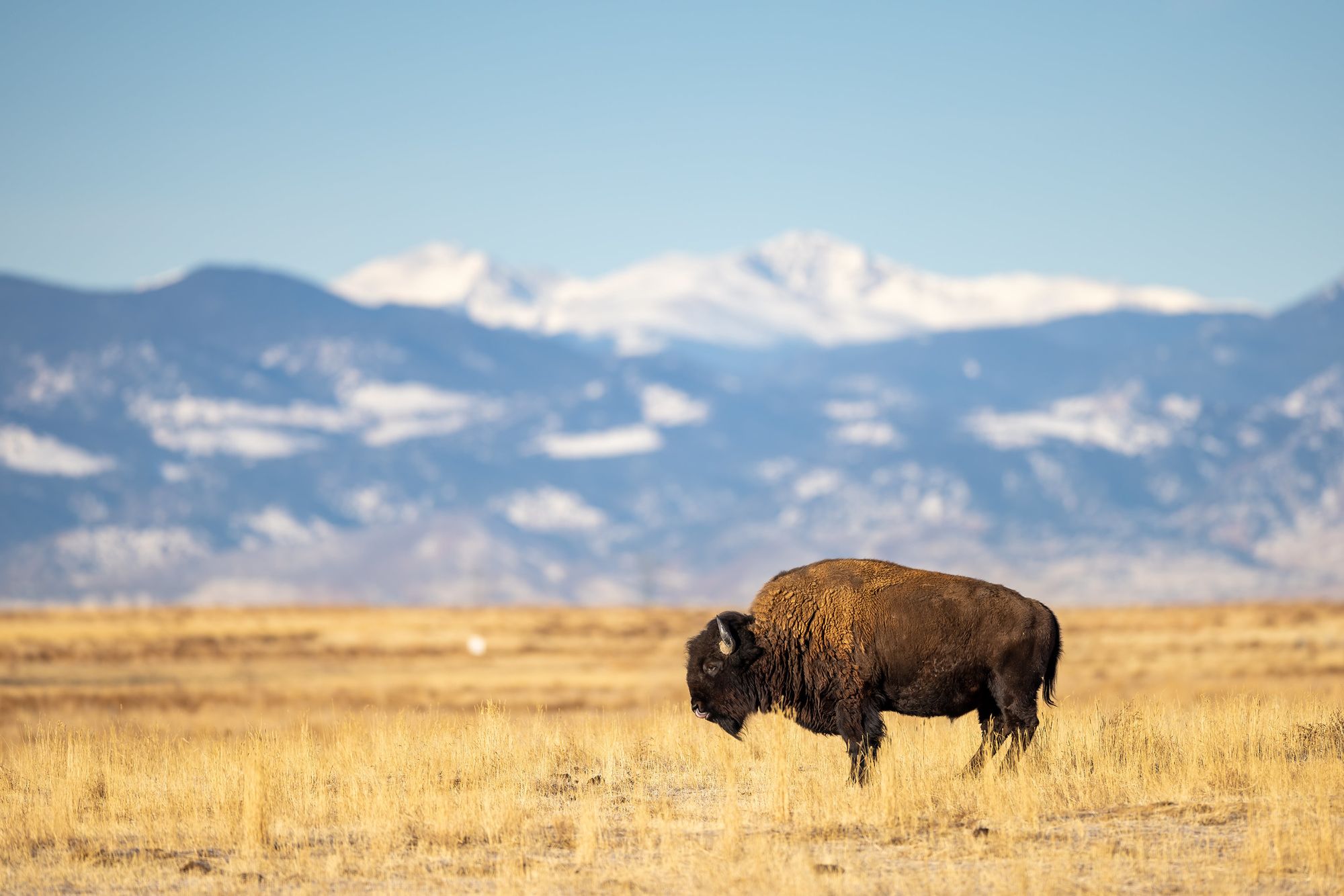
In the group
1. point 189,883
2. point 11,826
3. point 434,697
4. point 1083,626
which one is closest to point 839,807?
point 189,883

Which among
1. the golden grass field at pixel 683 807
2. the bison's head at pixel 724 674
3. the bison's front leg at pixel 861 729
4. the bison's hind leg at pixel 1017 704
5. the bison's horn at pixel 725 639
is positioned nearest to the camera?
the golden grass field at pixel 683 807

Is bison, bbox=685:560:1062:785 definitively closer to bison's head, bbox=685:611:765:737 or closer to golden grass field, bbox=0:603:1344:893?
bison's head, bbox=685:611:765:737

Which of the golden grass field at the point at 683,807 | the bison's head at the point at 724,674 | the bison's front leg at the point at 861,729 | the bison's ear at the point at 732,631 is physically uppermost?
the bison's ear at the point at 732,631

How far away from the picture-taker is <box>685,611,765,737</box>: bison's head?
1401cm

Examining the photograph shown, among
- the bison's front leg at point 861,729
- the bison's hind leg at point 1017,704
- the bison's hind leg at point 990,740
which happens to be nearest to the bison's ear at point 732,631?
Result: the bison's front leg at point 861,729

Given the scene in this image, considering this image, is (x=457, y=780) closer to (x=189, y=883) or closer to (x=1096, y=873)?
(x=189, y=883)

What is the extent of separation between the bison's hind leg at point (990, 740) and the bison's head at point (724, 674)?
73.9 inches

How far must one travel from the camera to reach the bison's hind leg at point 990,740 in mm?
13188

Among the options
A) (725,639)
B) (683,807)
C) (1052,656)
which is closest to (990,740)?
(1052,656)

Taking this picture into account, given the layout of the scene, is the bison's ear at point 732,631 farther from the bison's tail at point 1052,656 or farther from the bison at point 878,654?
the bison's tail at point 1052,656

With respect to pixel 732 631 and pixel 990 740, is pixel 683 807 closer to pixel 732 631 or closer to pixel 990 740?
pixel 732 631

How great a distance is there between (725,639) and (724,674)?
49 centimetres

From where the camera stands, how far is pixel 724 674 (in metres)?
14.1

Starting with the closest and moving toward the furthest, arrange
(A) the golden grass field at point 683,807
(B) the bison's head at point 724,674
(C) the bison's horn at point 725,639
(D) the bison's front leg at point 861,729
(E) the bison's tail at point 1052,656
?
(A) the golden grass field at point 683,807 < (E) the bison's tail at point 1052,656 < (D) the bison's front leg at point 861,729 < (C) the bison's horn at point 725,639 < (B) the bison's head at point 724,674
